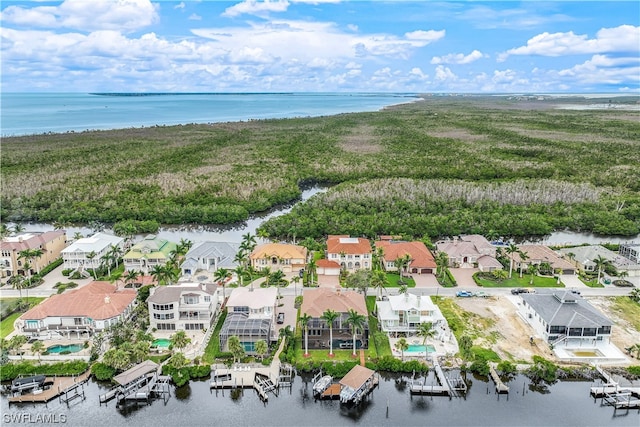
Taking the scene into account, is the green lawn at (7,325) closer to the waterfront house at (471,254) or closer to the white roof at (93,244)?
the white roof at (93,244)

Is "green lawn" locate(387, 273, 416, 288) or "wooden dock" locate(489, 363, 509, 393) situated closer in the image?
"wooden dock" locate(489, 363, 509, 393)

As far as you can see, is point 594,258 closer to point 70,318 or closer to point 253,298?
point 253,298

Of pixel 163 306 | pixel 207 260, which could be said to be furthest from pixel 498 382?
pixel 207 260

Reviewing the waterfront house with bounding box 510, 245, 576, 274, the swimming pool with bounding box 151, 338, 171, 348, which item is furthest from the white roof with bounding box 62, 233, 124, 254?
the waterfront house with bounding box 510, 245, 576, 274

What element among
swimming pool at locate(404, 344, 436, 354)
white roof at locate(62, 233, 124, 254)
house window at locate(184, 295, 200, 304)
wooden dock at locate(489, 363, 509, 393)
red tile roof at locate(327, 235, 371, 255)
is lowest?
wooden dock at locate(489, 363, 509, 393)

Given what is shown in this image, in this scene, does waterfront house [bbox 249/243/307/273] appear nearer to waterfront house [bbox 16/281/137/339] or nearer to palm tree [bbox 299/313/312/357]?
palm tree [bbox 299/313/312/357]

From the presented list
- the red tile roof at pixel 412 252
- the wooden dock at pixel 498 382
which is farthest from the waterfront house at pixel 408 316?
the red tile roof at pixel 412 252
